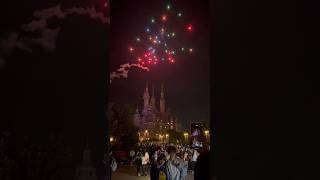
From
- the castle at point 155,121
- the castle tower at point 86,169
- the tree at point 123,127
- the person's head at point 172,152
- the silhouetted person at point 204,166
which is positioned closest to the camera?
the silhouetted person at point 204,166

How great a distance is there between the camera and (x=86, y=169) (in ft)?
20.2

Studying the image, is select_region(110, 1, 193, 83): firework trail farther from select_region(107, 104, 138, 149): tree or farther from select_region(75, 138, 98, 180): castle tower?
select_region(107, 104, 138, 149): tree

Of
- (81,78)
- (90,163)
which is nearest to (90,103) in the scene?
(81,78)

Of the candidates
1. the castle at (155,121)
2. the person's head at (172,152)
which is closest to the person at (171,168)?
the person's head at (172,152)

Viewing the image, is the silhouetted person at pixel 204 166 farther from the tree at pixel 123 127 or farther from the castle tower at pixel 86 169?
the tree at pixel 123 127

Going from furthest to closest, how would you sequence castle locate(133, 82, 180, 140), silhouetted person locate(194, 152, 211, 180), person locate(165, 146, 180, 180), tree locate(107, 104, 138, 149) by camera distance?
castle locate(133, 82, 180, 140), tree locate(107, 104, 138, 149), person locate(165, 146, 180, 180), silhouetted person locate(194, 152, 211, 180)

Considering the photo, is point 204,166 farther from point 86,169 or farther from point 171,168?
point 171,168

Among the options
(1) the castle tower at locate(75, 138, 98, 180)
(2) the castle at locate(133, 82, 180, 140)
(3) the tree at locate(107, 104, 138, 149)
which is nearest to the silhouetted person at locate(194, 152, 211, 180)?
(1) the castle tower at locate(75, 138, 98, 180)

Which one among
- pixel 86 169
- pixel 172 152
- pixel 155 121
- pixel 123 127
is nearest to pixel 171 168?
pixel 172 152

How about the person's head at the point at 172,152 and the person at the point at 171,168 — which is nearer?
the person's head at the point at 172,152

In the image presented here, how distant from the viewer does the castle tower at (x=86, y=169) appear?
20.1 ft

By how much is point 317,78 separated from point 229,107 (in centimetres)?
97

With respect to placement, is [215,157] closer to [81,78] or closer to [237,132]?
[237,132]

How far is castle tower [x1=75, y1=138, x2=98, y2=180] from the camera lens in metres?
6.12
